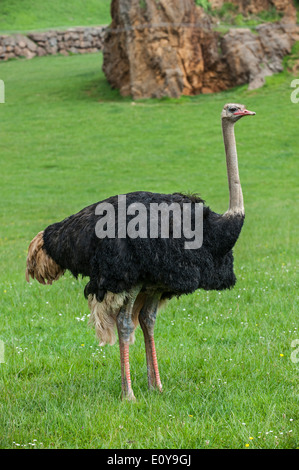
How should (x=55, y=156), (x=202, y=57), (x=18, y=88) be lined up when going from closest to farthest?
1. (x=55, y=156)
2. (x=202, y=57)
3. (x=18, y=88)

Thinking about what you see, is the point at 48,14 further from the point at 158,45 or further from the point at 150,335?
the point at 150,335

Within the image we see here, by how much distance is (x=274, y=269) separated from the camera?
34.0ft

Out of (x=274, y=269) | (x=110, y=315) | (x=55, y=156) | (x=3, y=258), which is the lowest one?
(x=55, y=156)

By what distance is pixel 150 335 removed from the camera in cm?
603

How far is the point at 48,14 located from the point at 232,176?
41.7 meters

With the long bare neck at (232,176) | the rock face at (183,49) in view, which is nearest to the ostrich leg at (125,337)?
the long bare neck at (232,176)

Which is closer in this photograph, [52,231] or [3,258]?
[52,231]

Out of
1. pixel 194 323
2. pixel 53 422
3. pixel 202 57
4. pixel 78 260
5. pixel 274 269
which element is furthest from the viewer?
pixel 202 57

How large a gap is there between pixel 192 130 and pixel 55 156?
198 inches

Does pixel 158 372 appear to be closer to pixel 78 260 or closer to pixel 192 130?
pixel 78 260

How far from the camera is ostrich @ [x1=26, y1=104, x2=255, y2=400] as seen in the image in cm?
541

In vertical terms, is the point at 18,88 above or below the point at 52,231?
below

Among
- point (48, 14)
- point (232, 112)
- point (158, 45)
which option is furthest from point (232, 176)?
point (48, 14)

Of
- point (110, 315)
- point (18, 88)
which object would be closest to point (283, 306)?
point (110, 315)
